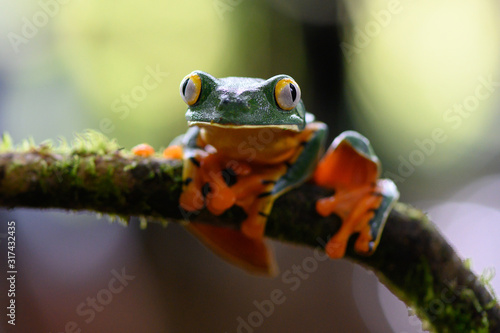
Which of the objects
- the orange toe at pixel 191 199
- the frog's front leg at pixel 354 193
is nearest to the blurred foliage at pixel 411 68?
the frog's front leg at pixel 354 193

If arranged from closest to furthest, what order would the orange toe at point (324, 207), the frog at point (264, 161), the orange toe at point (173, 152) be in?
the frog at point (264, 161) → the orange toe at point (324, 207) → the orange toe at point (173, 152)

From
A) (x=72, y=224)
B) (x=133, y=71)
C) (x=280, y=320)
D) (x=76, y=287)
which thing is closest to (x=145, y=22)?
(x=133, y=71)

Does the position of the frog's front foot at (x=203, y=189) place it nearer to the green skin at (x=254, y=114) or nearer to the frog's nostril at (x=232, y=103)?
the green skin at (x=254, y=114)

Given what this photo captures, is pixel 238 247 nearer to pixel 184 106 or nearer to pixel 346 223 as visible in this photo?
pixel 346 223

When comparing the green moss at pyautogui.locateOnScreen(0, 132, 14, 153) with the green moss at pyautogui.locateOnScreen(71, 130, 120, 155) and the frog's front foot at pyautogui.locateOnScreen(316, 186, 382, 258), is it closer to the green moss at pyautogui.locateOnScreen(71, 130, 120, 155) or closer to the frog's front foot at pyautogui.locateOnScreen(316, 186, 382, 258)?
the green moss at pyautogui.locateOnScreen(71, 130, 120, 155)

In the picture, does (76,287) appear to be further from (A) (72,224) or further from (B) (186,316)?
(B) (186,316)

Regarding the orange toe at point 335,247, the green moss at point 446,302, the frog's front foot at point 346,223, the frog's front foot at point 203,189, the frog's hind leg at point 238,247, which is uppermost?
the frog's front foot at point 203,189

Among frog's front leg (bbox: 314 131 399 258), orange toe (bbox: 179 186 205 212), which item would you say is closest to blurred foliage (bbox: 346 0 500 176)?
frog's front leg (bbox: 314 131 399 258)
